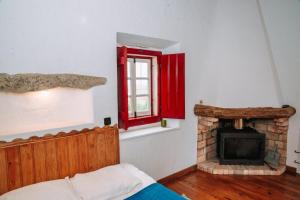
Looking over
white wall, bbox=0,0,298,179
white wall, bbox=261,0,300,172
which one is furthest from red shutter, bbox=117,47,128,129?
white wall, bbox=261,0,300,172

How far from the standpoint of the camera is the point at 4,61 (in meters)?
1.55

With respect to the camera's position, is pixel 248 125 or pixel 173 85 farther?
pixel 248 125

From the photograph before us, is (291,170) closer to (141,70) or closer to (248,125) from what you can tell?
(248,125)

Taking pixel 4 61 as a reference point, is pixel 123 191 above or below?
below

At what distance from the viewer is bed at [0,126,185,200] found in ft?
4.88

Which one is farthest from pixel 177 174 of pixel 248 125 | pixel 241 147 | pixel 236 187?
pixel 248 125

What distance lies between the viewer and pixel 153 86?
3.13m

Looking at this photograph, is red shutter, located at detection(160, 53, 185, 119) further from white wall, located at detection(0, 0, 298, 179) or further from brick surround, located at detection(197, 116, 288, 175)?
brick surround, located at detection(197, 116, 288, 175)

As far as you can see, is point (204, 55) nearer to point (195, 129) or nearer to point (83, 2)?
point (195, 129)

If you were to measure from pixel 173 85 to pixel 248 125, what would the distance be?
6.14 ft

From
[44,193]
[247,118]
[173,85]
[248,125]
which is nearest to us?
[44,193]

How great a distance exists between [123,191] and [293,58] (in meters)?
2.99

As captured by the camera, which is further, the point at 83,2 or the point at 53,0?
the point at 83,2

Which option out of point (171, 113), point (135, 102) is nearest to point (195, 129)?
point (171, 113)
